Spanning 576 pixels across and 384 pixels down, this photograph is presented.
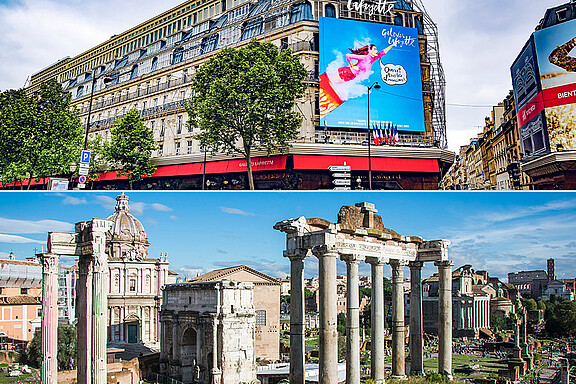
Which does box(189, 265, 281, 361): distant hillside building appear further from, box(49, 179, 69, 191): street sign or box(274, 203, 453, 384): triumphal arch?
box(274, 203, 453, 384): triumphal arch

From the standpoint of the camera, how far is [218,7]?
167 feet

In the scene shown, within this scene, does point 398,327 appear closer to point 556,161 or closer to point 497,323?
point 556,161

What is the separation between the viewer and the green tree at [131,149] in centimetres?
4638

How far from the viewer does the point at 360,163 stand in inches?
1630

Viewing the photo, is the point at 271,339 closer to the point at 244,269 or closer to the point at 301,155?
the point at 244,269

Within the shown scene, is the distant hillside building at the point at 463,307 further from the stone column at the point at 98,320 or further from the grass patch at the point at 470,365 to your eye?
the stone column at the point at 98,320

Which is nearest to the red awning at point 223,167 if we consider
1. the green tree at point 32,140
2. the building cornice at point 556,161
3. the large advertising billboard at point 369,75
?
the large advertising billboard at point 369,75

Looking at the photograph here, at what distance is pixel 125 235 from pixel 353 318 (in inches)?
1501

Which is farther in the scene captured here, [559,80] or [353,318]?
[559,80]

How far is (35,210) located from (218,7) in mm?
23448

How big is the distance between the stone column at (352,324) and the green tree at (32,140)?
34.7 meters

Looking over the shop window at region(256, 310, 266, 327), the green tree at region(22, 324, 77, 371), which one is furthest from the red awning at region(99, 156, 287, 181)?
the shop window at region(256, 310, 266, 327)

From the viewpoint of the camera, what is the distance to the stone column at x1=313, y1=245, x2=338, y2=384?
17.6 metres

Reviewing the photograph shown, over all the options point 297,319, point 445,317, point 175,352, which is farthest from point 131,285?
point 297,319
